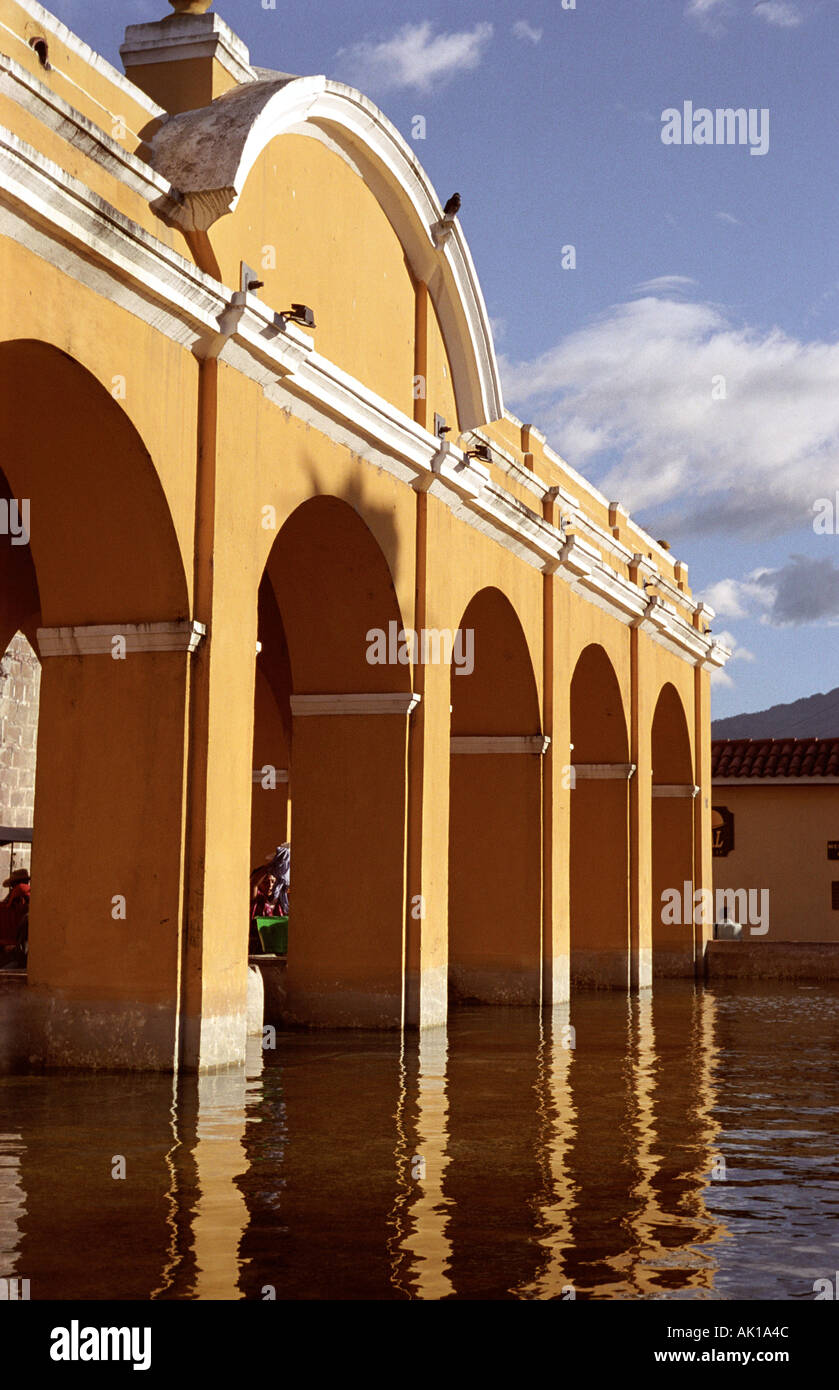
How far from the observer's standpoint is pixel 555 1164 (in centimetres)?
707

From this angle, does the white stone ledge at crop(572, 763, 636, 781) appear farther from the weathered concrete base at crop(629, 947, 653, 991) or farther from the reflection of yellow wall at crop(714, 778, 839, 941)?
the reflection of yellow wall at crop(714, 778, 839, 941)

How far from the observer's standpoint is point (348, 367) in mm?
12336

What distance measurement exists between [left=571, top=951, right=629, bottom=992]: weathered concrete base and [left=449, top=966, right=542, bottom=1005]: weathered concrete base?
3.63 meters

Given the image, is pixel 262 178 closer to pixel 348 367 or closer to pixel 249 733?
pixel 348 367

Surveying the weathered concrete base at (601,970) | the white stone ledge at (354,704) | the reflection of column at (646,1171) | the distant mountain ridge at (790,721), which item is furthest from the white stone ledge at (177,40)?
the distant mountain ridge at (790,721)

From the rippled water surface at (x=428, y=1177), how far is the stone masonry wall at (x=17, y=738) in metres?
5.83

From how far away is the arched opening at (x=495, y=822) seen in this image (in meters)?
Result: 16.2

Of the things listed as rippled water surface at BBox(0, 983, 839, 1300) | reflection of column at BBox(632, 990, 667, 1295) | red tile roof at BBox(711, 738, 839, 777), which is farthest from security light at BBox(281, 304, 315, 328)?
red tile roof at BBox(711, 738, 839, 777)

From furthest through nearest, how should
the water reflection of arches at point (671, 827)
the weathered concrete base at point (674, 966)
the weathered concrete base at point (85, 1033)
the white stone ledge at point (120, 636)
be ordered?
the water reflection of arches at point (671, 827) → the weathered concrete base at point (674, 966) → the white stone ledge at point (120, 636) → the weathered concrete base at point (85, 1033)

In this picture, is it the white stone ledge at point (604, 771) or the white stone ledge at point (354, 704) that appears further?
the white stone ledge at point (604, 771)

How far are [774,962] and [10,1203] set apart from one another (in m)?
18.0

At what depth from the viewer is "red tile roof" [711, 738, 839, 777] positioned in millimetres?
29797

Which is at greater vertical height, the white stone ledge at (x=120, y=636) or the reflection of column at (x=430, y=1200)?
the white stone ledge at (x=120, y=636)

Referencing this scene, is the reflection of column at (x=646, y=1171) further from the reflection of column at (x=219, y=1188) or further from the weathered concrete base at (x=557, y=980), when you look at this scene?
the weathered concrete base at (x=557, y=980)
